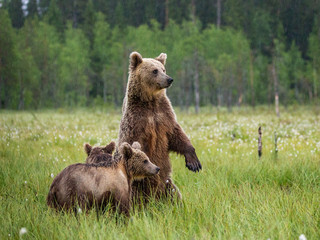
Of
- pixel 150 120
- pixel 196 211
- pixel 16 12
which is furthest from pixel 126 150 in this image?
pixel 16 12

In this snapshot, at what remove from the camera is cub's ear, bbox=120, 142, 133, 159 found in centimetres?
395

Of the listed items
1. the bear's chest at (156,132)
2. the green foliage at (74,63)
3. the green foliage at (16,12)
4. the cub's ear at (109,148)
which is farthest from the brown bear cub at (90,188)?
the green foliage at (16,12)

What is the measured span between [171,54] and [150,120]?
34565mm

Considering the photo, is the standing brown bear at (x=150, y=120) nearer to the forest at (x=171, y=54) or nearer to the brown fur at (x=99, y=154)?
the brown fur at (x=99, y=154)

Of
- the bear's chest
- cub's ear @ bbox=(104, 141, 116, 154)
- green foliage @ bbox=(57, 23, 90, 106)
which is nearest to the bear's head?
the bear's chest

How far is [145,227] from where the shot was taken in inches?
132

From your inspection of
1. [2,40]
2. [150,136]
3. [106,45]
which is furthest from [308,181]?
[106,45]

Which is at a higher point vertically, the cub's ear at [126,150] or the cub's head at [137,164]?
the cub's ear at [126,150]

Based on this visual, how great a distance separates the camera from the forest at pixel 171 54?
121ft

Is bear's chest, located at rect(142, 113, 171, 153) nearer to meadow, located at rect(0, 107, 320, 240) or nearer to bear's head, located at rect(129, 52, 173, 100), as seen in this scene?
bear's head, located at rect(129, 52, 173, 100)

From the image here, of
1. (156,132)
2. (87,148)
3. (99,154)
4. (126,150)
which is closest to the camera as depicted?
(126,150)

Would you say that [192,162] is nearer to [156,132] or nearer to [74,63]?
[156,132]

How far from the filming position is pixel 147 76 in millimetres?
4707

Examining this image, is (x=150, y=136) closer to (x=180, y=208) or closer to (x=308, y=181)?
(x=180, y=208)
